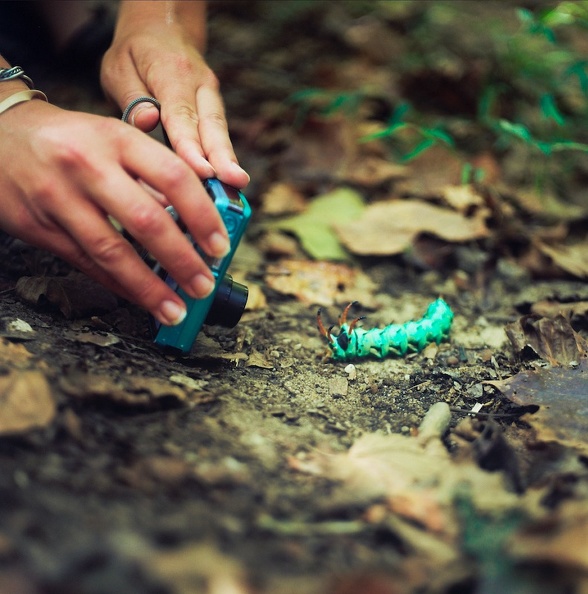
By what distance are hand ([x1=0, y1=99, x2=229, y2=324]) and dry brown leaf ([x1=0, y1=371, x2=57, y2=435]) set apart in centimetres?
36

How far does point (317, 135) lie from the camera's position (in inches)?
136

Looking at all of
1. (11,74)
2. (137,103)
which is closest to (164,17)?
(137,103)

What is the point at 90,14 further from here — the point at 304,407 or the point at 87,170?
the point at 304,407

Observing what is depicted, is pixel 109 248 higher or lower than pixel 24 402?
higher

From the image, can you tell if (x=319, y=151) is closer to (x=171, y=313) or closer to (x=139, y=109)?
(x=139, y=109)

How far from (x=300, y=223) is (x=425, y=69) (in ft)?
5.57

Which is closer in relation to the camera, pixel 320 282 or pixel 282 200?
pixel 320 282

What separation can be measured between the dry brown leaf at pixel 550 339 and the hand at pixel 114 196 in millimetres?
1185

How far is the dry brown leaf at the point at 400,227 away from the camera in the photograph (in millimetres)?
2715

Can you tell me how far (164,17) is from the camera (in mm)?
2473

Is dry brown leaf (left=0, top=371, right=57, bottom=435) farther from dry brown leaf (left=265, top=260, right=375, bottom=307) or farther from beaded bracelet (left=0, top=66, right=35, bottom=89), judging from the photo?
dry brown leaf (left=265, top=260, right=375, bottom=307)

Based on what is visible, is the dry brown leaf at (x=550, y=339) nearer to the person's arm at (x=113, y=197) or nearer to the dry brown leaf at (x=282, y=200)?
the person's arm at (x=113, y=197)

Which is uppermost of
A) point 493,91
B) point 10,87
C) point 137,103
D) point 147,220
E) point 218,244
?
point 10,87

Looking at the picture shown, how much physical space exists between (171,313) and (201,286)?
0.12 metres
